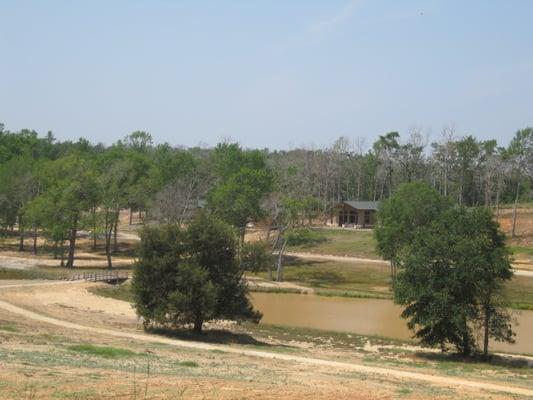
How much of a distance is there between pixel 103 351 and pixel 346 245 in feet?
243

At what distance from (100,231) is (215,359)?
56607mm

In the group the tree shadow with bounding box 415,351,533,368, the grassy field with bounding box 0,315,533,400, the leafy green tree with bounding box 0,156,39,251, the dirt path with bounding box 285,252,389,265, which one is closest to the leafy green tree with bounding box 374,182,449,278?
the dirt path with bounding box 285,252,389,265

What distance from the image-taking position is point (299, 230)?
265 feet

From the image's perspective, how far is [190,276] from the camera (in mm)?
39062

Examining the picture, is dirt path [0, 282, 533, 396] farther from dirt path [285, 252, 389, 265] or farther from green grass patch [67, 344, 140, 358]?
dirt path [285, 252, 389, 265]

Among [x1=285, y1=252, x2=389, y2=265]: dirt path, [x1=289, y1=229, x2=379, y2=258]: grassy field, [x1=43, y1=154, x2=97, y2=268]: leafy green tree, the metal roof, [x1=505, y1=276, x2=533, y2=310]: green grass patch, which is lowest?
[x1=505, y1=276, x2=533, y2=310]: green grass patch

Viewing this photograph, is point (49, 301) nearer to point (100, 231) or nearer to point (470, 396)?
point (100, 231)

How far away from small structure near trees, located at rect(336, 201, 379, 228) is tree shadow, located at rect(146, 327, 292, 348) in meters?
74.0

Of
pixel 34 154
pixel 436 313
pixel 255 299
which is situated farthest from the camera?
pixel 34 154

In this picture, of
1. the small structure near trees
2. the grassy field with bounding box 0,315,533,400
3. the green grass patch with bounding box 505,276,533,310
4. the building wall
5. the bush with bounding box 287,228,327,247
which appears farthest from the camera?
the building wall

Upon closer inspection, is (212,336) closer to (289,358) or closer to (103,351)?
(289,358)

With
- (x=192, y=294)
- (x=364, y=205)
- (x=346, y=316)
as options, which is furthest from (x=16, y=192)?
(x=192, y=294)

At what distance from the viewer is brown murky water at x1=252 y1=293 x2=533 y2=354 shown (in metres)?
46.6

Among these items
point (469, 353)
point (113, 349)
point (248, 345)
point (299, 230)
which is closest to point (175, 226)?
point (248, 345)
